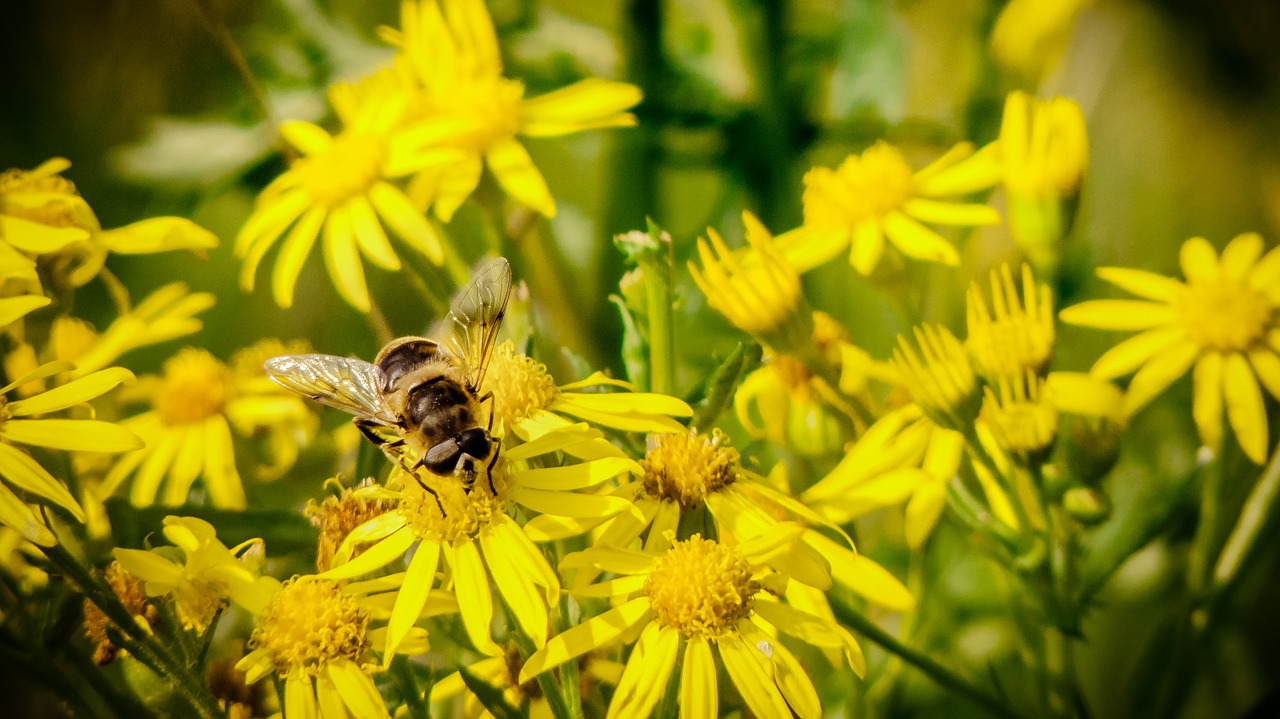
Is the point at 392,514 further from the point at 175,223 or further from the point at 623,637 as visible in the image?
the point at 175,223

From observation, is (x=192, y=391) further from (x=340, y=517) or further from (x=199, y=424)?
(x=340, y=517)

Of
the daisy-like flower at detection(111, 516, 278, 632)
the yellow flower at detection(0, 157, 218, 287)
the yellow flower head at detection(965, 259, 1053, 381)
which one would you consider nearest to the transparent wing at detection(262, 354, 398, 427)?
the yellow flower at detection(0, 157, 218, 287)

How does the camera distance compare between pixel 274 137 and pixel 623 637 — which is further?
pixel 274 137

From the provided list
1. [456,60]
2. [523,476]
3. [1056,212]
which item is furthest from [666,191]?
[523,476]

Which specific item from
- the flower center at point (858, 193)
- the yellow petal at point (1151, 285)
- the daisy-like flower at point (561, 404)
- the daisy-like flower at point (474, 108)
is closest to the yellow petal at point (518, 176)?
the daisy-like flower at point (474, 108)

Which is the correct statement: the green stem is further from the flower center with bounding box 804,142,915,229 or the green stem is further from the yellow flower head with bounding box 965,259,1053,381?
the flower center with bounding box 804,142,915,229
